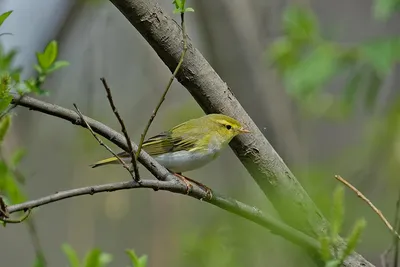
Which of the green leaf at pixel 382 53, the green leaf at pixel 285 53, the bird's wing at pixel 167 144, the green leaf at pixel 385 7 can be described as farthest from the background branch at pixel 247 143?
the green leaf at pixel 285 53

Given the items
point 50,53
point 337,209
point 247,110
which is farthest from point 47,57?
point 247,110

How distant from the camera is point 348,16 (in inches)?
194

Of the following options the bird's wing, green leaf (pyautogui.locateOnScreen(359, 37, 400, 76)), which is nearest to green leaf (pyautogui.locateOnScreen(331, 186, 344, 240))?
the bird's wing

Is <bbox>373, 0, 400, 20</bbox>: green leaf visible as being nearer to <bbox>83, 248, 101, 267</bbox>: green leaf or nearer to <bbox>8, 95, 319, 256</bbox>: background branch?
<bbox>8, 95, 319, 256</bbox>: background branch

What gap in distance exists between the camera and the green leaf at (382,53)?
2390 mm

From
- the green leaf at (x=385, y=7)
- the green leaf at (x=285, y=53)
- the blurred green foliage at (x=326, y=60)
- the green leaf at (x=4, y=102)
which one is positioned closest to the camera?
the green leaf at (x=4, y=102)

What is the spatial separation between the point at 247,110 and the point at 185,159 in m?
1.45

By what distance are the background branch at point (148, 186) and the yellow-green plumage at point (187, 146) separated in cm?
50

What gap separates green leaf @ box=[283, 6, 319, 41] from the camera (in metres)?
2.87

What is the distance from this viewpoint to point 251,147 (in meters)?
1.45

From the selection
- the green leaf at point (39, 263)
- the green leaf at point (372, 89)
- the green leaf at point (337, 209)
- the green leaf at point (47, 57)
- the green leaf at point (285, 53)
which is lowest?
the green leaf at point (337, 209)

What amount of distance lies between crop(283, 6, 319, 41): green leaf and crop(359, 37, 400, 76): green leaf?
14.2 inches

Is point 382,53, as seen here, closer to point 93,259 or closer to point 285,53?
point 285,53

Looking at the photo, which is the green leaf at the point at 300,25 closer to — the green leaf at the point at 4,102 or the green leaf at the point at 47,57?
the green leaf at the point at 47,57
